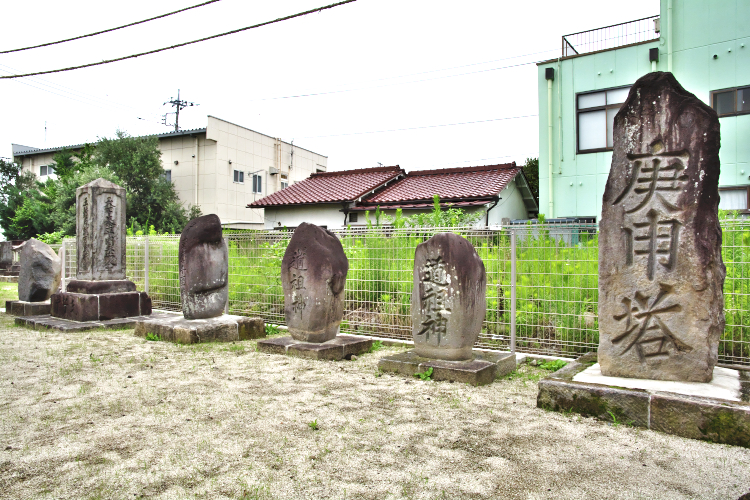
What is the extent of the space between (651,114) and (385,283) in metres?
4.11

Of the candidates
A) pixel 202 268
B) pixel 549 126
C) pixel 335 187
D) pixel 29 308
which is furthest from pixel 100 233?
pixel 549 126

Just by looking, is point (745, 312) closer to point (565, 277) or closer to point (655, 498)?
point (565, 277)

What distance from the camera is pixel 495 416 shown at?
3.81m

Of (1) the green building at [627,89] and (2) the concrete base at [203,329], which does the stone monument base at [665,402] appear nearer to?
(2) the concrete base at [203,329]

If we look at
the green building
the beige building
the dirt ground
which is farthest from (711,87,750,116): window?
the beige building

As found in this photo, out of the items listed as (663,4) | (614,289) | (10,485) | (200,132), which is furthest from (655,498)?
(200,132)

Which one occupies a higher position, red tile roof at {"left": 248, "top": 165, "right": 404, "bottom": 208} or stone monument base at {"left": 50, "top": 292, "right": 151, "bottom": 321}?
red tile roof at {"left": 248, "top": 165, "right": 404, "bottom": 208}

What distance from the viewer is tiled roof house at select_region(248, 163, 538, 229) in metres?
14.6

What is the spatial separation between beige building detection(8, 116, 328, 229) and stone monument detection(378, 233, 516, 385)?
1718 centimetres

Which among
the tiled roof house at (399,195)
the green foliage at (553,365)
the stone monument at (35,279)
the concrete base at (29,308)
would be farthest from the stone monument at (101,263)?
the green foliage at (553,365)

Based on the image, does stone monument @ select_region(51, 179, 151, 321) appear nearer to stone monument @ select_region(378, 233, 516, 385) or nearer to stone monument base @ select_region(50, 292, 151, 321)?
stone monument base @ select_region(50, 292, 151, 321)

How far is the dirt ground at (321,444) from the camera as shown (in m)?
2.62

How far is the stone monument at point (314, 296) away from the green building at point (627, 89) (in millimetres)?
8042

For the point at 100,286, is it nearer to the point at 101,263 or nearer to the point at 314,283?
the point at 101,263
